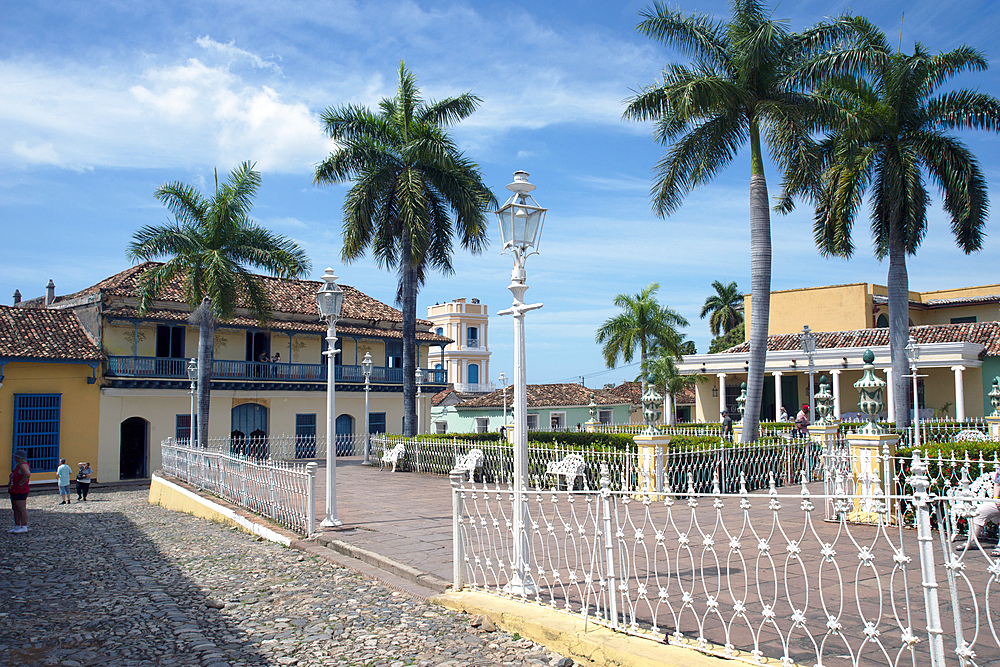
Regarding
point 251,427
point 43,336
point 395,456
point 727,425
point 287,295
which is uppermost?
point 287,295

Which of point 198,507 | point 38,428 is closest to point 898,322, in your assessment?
point 198,507

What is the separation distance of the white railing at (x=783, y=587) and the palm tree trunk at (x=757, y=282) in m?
6.57

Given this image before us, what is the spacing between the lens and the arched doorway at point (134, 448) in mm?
25531

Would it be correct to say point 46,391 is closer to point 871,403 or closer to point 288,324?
point 288,324

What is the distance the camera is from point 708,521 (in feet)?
32.1

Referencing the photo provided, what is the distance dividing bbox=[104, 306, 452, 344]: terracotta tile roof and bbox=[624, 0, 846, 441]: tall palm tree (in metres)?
16.2

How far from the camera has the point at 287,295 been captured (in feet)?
103

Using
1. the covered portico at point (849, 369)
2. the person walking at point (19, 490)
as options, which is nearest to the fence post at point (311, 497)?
the person walking at point (19, 490)

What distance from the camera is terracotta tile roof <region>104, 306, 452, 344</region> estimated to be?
24867mm

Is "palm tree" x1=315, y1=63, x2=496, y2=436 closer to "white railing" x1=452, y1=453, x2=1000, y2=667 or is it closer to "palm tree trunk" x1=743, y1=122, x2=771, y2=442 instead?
"palm tree trunk" x1=743, y1=122, x2=771, y2=442

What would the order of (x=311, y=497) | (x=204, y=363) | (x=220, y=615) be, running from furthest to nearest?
1. (x=204, y=363)
2. (x=311, y=497)
3. (x=220, y=615)

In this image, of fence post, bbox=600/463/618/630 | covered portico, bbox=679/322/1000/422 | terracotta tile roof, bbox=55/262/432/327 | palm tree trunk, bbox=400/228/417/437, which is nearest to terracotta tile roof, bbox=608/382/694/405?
covered portico, bbox=679/322/1000/422

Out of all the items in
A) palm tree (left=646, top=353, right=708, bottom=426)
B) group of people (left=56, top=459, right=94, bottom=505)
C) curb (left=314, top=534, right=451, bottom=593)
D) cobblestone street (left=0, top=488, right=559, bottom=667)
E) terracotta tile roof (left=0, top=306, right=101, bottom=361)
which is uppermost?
terracotta tile roof (left=0, top=306, right=101, bottom=361)

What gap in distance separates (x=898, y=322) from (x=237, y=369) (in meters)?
23.0
